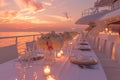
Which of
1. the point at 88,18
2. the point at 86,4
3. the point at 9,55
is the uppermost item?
the point at 86,4

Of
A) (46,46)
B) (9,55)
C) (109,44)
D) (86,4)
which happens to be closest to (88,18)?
(86,4)

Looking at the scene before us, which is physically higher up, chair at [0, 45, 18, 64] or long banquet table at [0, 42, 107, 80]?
long banquet table at [0, 42, 107, 80]

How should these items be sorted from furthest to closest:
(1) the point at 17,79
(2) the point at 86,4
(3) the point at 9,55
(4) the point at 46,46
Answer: (2) the point at 86,4 < (3) the point at 9,55 < (4) the point at 46,46 < (1) the point at 17,79

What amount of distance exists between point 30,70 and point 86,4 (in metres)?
14.8

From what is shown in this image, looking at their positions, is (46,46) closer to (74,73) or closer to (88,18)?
(74,73)

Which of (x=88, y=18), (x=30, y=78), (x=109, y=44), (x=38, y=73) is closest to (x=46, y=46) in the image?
(x=38, y=73)

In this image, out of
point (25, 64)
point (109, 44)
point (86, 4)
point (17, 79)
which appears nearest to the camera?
point (17, 79)

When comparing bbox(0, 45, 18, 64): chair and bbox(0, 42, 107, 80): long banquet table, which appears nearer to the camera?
bbox(0, 42, 107, 80): long banquet table

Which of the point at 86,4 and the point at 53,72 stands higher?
the point at 86,4

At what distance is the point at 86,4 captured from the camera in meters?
15.5

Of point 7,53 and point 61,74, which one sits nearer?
point 61,74

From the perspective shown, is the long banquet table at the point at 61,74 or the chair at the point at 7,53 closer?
the long banquet table at the point at 61,74

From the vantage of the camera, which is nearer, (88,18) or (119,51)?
(119,51)

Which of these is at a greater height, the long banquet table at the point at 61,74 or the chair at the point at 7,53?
the long banquet table at the point at 61,74
